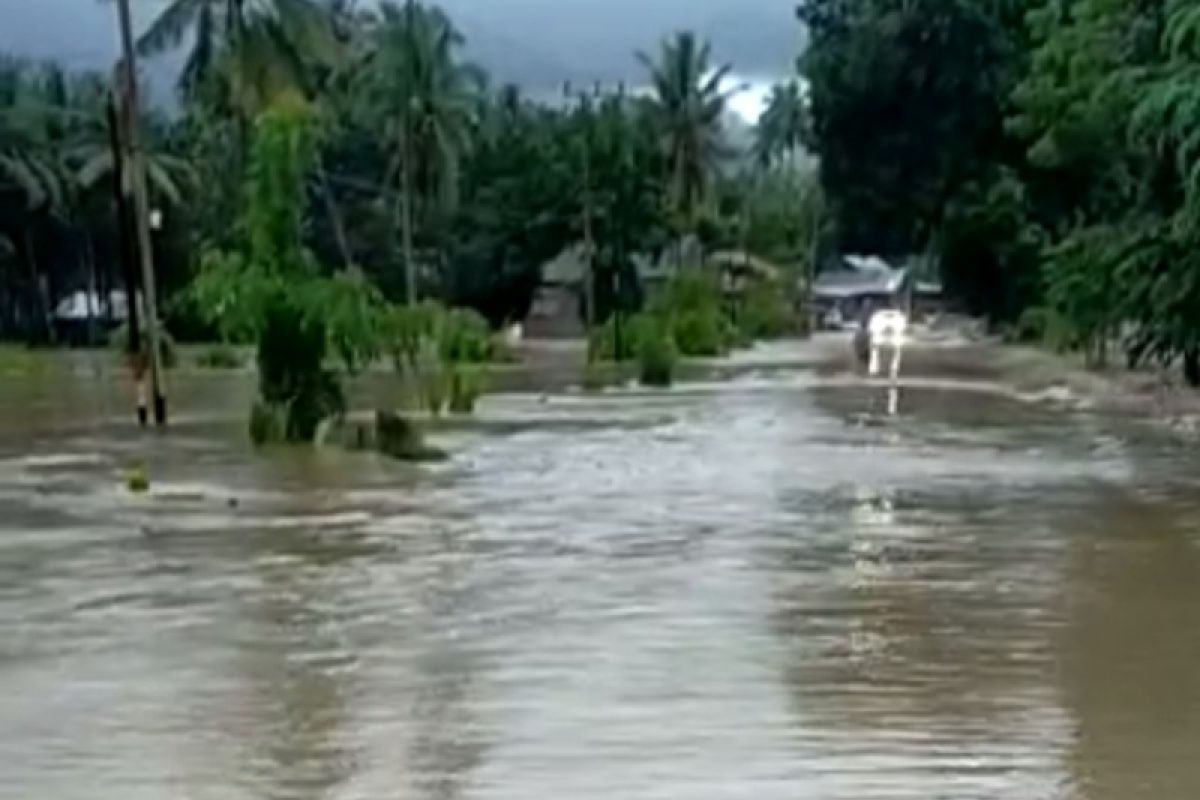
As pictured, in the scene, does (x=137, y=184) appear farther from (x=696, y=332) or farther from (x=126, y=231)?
(x=696, y=332)

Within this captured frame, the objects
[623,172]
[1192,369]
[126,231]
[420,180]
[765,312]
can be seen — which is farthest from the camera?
[765,312]

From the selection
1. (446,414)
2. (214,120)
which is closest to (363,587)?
(446,414)

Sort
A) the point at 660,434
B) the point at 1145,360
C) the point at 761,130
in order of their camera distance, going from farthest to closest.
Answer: the point at 761,130
the point at 1145,360
the point at 660,434

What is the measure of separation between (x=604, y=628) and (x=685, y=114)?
288 ft

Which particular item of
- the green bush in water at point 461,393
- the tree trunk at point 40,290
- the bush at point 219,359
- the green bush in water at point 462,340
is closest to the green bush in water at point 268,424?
the green bush in water at point 461,393

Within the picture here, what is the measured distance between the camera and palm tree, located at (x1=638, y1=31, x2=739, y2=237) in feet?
338

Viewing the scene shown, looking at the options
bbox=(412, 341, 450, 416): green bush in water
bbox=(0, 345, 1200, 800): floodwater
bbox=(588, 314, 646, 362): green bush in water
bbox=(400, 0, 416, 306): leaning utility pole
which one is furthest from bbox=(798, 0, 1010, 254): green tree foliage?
bbox=(0, 345, 1200, 800): floodwater

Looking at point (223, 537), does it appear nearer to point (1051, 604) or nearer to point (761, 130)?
point (1051, 604)

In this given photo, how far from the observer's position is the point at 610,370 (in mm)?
67062

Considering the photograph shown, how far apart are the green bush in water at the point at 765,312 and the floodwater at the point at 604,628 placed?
71.7 metres

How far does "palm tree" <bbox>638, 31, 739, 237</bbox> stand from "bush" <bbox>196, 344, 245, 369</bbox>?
29805 millimetres

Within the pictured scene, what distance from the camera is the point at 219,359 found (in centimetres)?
7369

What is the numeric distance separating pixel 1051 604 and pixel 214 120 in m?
56.1

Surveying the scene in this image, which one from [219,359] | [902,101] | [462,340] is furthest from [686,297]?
[462,340]
